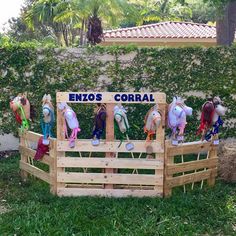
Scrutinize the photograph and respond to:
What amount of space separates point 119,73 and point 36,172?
2.89 m

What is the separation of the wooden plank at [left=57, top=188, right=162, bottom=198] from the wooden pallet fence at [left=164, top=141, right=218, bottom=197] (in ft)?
0.80

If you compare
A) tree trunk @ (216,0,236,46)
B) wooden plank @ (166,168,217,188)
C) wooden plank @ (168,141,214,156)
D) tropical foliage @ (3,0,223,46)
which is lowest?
wooden plank @ (166,168,217,188)

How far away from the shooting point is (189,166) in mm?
5492

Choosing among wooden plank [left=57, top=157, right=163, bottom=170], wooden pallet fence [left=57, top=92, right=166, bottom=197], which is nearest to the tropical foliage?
wooden pallet fence [left=57, top=92, right=166, bottom=197]

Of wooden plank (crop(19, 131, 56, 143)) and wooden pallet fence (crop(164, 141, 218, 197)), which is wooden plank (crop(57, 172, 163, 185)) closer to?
wooden pallet fence (crop(164, 141, 218, 197))

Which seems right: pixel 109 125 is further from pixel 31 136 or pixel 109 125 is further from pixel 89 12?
pixel 89 12

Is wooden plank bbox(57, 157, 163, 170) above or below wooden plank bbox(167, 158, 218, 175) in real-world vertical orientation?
above

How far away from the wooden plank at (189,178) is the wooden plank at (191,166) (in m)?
0.08

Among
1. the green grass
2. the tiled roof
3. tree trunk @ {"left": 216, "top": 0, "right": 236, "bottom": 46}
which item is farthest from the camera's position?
the tiled roof

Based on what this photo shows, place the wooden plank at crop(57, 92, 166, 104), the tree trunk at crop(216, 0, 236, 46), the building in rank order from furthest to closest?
1. the building
2. the tree trunk at crop(216, 0, 236, 46)
3. the wooden plank at crop(57, 92, 166, 104)

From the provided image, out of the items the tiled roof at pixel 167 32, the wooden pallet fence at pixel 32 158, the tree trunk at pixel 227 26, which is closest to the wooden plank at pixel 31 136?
the wooden pallet fence at pixel 32 158

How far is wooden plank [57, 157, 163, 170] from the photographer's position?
17.0 feet

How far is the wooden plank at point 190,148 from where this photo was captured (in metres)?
5.26

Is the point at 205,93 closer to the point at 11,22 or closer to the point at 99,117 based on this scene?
the point at 99,117
